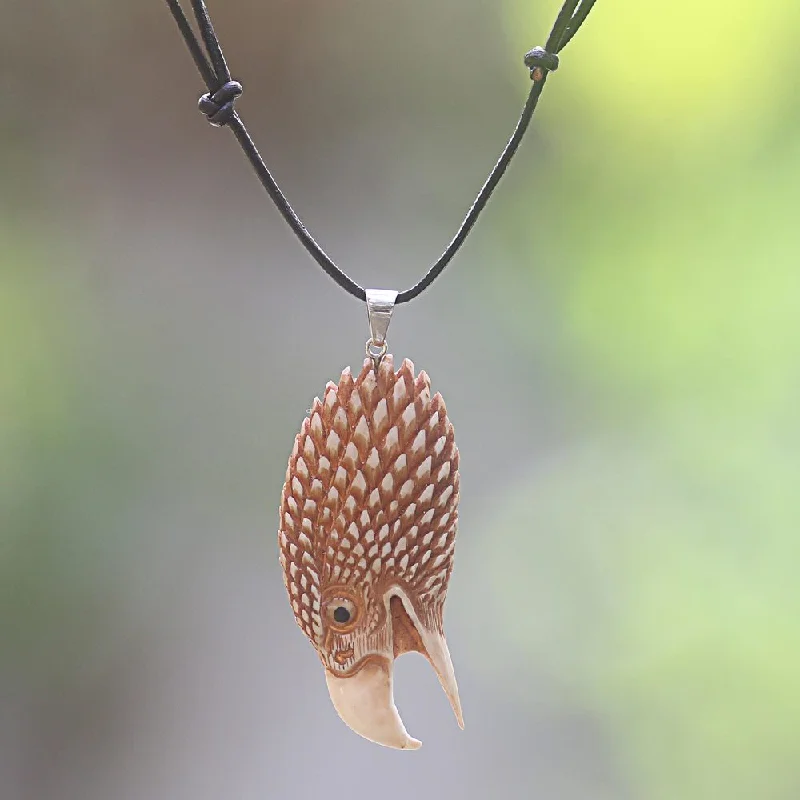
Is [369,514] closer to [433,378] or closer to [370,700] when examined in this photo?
[370,700]

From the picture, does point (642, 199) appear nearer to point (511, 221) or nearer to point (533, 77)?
point (511, 221)

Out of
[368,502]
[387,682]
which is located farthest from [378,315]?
[387,682]

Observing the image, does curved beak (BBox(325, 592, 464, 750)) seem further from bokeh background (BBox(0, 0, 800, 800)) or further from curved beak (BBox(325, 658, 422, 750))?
bokeh background (BBox(0, 0, 800, 800))

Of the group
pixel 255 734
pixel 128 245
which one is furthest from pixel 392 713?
pixel 128 245

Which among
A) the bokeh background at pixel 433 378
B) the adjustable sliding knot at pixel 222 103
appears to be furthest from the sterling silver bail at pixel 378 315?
the bokeh background at pixel 433 378

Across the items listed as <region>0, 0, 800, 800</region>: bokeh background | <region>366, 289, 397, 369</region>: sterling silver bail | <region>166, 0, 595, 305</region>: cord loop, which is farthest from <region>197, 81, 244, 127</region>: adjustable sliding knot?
<region>0, 0, 800, 800</region>: bokeh background
